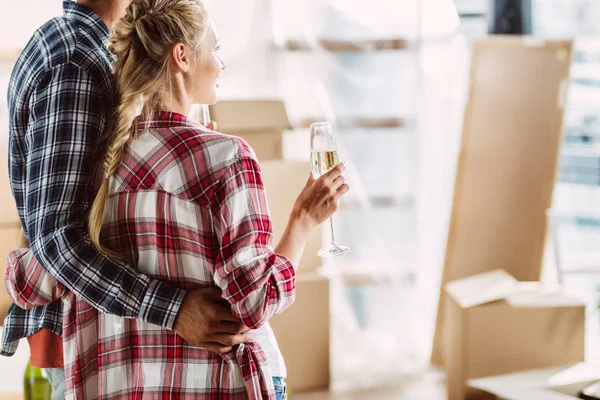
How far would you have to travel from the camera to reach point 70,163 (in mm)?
1129

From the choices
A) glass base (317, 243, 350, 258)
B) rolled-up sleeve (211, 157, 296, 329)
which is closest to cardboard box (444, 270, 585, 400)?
glass base (317, 243, 350, 258)

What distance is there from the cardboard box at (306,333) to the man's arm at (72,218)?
156cm

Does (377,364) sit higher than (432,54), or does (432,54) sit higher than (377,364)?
(432,54)

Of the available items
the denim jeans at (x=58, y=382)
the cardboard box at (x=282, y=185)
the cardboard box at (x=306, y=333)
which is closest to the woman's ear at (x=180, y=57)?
the denim jeans at (x=58, y=382)

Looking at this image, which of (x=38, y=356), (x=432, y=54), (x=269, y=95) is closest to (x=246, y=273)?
(x=38, y=356)

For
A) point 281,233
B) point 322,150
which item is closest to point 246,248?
point 322,150

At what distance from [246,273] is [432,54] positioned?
2.15 m

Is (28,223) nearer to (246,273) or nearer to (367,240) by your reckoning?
(246,273)

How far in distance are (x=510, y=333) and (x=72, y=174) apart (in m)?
1.89

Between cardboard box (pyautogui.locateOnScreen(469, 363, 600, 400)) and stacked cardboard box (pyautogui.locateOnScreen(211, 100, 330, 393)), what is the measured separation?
688mm

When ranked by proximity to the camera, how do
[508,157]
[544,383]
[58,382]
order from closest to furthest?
[58,382] < [544,383] < [508,157]

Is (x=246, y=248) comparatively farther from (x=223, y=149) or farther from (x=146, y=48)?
(x=146, y=48)

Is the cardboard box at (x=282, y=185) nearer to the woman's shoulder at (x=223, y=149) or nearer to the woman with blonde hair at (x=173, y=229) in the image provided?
the woman with blonde hair at (x=173, y=229)

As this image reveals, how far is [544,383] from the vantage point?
2189 mm
